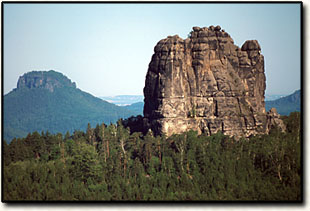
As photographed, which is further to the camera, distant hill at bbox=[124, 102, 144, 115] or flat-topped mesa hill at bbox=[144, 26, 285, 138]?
distant hill at bbox=[124, 102, 144, 115]

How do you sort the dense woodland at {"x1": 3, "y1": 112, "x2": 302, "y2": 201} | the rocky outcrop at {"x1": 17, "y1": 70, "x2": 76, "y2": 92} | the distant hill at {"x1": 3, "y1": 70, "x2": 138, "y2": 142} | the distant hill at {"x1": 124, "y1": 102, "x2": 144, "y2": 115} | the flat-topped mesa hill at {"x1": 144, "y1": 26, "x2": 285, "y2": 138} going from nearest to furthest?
1. the dense woodland at {"x1": 3, "y1": 112, "x2": 302, "y2": 201}
2. the flat-topped mesa hill at {"x1": 144, "y1": 26, "x2": 285, "y2": 138}
3. the distant hill at {"x1": 3, "y1": 70, "x2": 138, "y2": 142}
4. the rocky outcrop at {"x1": 17, "y1": 70, "x2": 76, "y2": 92}
5. the distant hill at {"x1": 124, "y1": 102, "x2": 144, "y2": 115}

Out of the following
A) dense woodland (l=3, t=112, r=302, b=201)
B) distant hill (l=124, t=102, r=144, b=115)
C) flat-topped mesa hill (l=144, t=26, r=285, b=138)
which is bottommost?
dense woodland (l=3, t=112, r=302, b=201)

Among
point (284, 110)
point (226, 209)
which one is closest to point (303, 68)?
point (226, 209)

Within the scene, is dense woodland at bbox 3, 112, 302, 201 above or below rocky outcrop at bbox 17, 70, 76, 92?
below

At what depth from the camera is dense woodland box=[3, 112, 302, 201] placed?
4488cm

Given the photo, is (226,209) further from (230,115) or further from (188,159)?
(230,115)

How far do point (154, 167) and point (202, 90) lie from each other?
1101cm

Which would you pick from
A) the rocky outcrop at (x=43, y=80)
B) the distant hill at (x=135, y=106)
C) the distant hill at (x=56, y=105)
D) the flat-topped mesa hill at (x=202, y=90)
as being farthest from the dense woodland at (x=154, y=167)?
the distant hill at (x=135, y=106)

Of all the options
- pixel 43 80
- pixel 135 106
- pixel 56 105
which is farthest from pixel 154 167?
pixel 135 106

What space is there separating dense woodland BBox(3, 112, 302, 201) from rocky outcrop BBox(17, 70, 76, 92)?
271 ft

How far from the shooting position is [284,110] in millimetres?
91812

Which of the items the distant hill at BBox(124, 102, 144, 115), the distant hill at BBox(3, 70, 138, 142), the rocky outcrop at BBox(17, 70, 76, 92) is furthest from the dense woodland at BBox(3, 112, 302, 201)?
the distant hill at BBox(124, 102, 144, 115)

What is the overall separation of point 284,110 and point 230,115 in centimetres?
3502

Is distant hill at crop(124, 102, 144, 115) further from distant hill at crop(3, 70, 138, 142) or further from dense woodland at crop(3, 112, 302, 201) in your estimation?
dense woodland at crop(3, 112, 302, 201)
